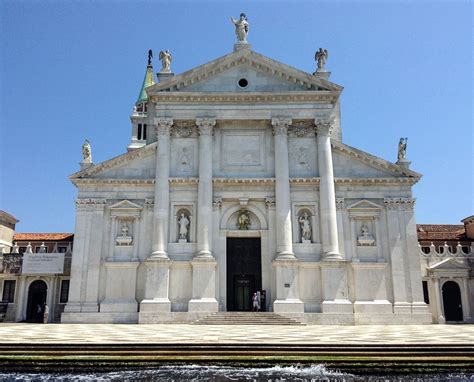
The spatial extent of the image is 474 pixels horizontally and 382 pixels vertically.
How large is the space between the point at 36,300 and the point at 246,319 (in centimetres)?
1763

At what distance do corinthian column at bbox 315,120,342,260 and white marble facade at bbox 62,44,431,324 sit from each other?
3.2 inches

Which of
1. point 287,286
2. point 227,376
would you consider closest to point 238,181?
point 287,286

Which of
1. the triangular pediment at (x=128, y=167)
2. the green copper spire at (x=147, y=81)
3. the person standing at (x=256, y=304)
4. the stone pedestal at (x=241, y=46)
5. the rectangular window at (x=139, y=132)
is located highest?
the green copper spire at (x=147, y=81)

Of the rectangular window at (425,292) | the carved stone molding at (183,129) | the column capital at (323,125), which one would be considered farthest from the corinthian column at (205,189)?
the rectangular window at (425,292)

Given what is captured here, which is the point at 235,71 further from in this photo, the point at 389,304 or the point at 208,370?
the point at 208,370

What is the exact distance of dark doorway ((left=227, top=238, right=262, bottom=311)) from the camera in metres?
32.4

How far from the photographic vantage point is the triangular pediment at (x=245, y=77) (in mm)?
34062

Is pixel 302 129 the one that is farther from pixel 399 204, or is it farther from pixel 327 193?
pixel 399 204

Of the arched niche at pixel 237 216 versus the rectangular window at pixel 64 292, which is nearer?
the arched niche at pixel 237 216

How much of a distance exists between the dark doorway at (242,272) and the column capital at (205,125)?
796 centimetres

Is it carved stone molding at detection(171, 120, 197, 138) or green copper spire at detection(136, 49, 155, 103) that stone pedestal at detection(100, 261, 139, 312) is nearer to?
carved stone molding at detection(171, 120, 197, 138)

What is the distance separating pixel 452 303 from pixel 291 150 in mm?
16127

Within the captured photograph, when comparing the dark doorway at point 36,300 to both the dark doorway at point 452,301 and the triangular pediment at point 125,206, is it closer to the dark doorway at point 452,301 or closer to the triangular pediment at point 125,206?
the triangular pediment at point 125,206

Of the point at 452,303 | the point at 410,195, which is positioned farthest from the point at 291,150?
the point at 452,303
